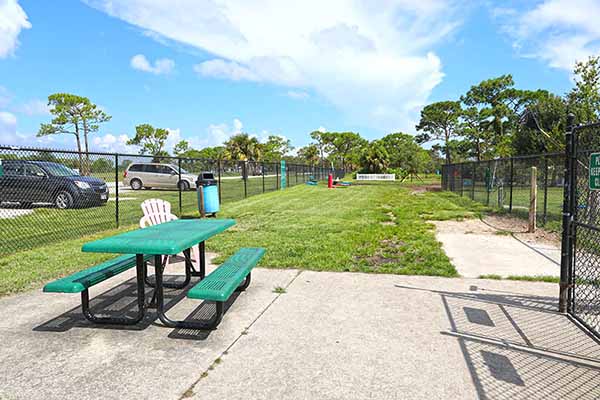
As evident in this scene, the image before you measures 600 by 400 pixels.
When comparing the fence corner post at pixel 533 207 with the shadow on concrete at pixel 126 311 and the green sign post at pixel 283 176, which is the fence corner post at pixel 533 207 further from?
the green sign post at pixel 283 176

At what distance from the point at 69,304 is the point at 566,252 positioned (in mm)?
5294

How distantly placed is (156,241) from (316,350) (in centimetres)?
168

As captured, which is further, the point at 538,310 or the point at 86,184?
the point at 86,184

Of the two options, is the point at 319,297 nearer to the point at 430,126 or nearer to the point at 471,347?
the point at 471,347

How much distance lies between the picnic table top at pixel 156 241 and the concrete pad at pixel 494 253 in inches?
146

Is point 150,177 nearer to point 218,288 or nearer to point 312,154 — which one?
point 218,288

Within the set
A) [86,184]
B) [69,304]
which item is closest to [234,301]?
[69,304]

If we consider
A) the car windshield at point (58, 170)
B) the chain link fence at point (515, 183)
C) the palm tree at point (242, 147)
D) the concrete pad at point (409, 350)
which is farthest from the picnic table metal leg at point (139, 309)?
the palm tree at point (242, 147)

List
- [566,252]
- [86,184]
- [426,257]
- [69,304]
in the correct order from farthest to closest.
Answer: [86,184]
[426,257]
[69,304]
[566,252]

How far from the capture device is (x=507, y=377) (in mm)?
2672

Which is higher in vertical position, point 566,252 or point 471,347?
point 566,252

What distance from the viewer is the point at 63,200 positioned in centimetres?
962

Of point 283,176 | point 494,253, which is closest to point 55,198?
point 494,253

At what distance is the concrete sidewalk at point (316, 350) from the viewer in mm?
2545
